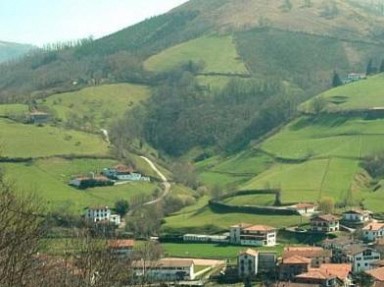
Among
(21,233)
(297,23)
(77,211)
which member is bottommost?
(77,211)

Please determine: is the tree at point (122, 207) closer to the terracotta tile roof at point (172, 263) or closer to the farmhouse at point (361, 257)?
the terracotta tile roof at point (172, 263)

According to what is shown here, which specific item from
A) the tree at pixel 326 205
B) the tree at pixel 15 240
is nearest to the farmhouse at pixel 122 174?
the tree at pixel 326 205

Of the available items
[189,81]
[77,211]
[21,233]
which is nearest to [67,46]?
[189,81]

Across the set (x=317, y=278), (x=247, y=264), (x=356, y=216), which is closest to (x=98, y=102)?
(x=356, y=216)

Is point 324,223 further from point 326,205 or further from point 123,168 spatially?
point 123,168

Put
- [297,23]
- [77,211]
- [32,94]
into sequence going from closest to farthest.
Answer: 1. [77,211]
2. [32,94]
3. [297,23]

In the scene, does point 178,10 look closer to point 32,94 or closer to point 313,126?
point 32,94

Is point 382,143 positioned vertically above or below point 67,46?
below
